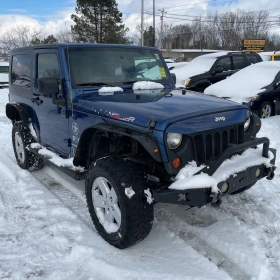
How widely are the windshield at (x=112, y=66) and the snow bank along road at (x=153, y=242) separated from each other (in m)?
1.55

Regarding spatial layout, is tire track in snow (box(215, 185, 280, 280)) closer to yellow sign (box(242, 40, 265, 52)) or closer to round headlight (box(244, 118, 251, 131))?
round headlight (box(244, 118, 251, 131))

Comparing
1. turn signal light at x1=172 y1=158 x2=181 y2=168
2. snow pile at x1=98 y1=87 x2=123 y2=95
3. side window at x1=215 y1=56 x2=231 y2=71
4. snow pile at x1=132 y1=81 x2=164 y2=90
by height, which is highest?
side window at x1=215 y1=56 x2=231 y2=71

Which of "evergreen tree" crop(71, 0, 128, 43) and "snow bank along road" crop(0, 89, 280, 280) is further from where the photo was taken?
"evergreen tree" crop(71, 0, 128, 43)

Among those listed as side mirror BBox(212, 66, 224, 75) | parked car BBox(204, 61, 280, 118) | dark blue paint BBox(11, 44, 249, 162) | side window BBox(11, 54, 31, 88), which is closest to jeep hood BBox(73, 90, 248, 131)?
dark blue paint BBox(11, 44, 249, 162)

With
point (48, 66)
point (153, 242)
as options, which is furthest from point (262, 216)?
point (48, 66)

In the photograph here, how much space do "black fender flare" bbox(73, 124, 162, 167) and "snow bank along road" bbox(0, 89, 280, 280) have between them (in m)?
0.66

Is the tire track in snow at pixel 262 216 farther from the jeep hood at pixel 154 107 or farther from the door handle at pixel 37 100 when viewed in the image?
the door handle at pixel 37 100

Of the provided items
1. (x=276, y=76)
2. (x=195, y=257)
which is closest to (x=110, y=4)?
(x=276, y=76)

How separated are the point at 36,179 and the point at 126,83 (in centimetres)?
209

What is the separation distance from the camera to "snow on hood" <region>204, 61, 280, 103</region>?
823cm

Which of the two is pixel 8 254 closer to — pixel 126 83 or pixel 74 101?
pixel 74 101

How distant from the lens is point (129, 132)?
2.95m

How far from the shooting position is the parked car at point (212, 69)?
454 inches

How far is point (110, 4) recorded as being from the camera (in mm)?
34438
